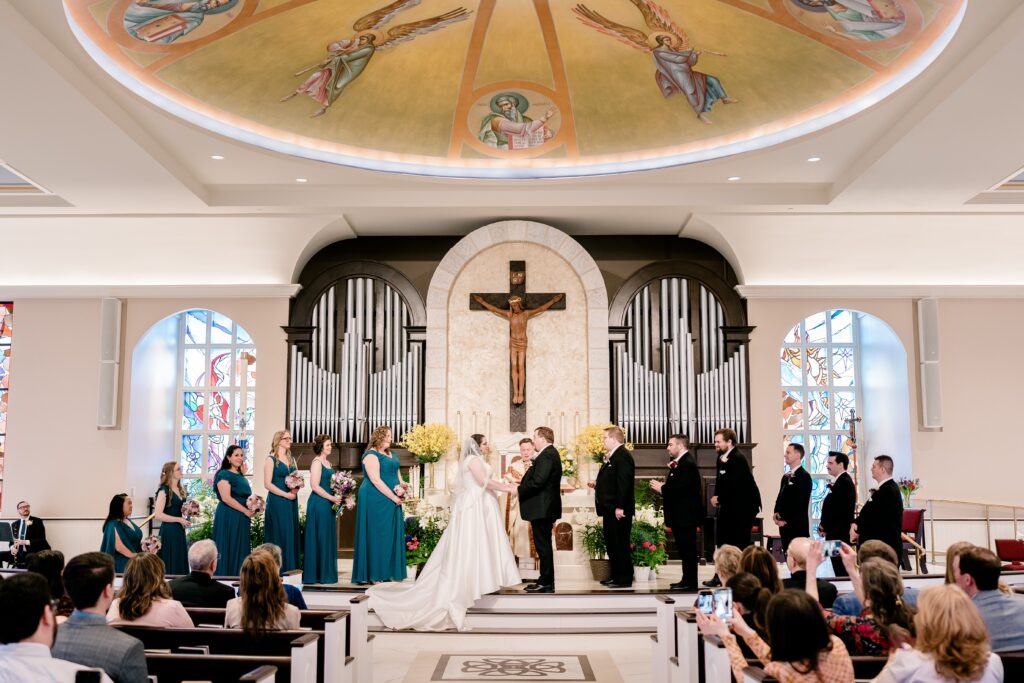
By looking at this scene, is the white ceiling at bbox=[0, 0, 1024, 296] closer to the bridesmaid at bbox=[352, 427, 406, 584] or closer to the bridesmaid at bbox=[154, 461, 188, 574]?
the bridesmaid at bbox=[154, 461, 188, 574]

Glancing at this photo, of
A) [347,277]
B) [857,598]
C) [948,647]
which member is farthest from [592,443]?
[948,647]

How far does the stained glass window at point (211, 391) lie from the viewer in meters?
14.4

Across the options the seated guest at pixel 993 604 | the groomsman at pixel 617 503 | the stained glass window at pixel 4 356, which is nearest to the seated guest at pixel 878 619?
the seated guest at pixel 993 604

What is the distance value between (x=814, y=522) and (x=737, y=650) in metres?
10.5

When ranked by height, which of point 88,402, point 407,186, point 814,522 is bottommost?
point 814,522

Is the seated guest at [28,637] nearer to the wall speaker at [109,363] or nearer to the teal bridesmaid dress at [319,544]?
the teal bridesmaid dress at [319,544]

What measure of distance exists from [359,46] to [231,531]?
5006mm

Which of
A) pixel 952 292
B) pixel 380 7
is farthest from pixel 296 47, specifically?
pixel 952 292

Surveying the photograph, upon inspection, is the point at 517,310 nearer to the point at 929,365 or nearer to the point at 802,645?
the point at 929,365

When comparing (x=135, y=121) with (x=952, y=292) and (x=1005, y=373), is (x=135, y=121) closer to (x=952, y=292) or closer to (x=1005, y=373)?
(x=952, y=292)

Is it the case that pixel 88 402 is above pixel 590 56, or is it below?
below

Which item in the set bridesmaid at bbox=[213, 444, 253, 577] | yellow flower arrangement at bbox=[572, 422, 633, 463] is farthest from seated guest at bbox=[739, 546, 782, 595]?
yellow flower arrangement at bbox=[572, 422, 633, 463]

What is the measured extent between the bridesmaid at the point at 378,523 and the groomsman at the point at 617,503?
1.98m

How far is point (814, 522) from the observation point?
1395cm
